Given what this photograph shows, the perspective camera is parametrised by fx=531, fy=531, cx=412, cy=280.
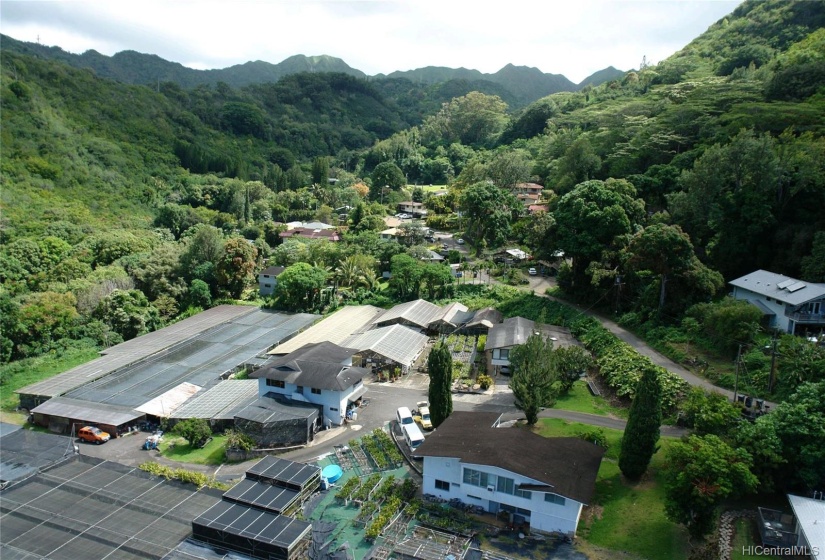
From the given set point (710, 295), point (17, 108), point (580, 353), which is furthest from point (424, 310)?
point (17, 108)

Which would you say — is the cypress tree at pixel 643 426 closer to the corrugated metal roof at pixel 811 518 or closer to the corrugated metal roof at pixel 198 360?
the corrugated metal roof at pixel 811 518

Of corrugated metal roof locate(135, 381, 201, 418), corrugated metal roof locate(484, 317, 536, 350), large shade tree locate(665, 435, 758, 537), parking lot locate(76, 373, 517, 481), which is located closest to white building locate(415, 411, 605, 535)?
large shade tree locate(665, 435, 758, 537)

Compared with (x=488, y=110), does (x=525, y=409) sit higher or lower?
lower

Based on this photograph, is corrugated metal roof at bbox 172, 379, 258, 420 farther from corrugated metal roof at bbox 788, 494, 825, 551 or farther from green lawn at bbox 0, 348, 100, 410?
corrugated metal roof at bbox 788, 494, 825, 551

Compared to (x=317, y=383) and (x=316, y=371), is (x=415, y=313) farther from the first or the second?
(x=317, y=383)

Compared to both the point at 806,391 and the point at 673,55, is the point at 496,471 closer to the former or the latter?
the point at 806,391

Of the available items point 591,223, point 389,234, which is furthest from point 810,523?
point 389,234
